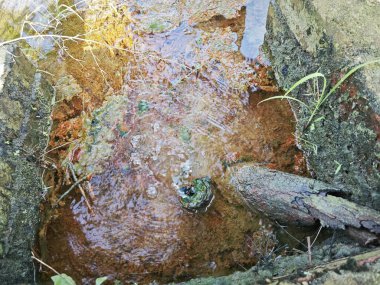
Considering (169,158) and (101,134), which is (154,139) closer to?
(169,158)

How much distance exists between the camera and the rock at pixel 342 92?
2117 millimetres

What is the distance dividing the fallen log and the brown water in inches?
5.3

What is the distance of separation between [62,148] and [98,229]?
29.7 inches

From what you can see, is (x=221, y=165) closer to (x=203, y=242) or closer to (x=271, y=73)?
(x=203, y=242)

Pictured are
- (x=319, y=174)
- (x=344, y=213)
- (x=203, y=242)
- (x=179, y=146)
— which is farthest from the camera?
(x=179, y=146)

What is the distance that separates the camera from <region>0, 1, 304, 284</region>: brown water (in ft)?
8.04

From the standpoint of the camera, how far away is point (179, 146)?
2881mm

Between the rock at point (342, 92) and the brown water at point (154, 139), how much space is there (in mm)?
264

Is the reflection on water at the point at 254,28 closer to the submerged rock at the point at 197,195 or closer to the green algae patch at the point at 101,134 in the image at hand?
the green algae patch at the point at 101,134

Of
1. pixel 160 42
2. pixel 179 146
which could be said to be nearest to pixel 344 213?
pixel 179 146

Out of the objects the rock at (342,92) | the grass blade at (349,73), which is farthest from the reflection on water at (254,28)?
the grass blade at (349,73)

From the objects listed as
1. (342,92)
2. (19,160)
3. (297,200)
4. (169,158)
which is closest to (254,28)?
(342,92)

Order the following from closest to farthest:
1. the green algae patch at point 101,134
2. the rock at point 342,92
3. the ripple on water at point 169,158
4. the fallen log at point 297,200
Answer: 1. the fallen log at point 297,200
2. the rock at point 342,92
3. the ripple on water at point 169,158
4. the green algae patch at point 101,134

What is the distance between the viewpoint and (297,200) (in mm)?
2266
